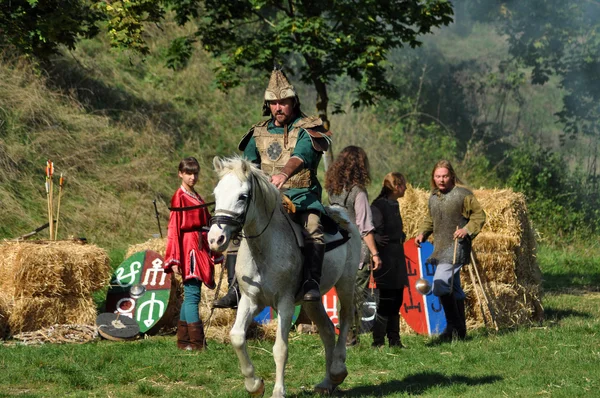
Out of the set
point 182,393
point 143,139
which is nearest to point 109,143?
point 143,139

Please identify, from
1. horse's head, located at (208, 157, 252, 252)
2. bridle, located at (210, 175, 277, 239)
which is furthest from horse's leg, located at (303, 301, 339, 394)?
horse's head, located at (208, 157, 252, 252)

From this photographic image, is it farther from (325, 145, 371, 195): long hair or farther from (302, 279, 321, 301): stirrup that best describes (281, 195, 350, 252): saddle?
(325, 145, 371, 195): long hair

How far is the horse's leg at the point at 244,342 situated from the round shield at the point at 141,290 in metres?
4.20

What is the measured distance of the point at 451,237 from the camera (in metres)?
11.3

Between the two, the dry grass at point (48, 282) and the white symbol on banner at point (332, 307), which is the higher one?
the dry grass at point (48, 282)

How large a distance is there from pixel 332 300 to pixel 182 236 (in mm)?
2546

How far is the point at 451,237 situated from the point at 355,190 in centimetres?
144

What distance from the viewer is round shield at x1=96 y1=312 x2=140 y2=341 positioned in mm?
11234

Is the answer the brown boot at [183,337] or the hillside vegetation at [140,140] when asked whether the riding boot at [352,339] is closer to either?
the brown boot at [183,337]

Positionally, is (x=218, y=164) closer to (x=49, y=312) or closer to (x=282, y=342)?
(x=282, y=342)

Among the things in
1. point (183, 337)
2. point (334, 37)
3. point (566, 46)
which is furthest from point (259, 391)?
point (566, 46)

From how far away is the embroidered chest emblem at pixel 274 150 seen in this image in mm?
8289

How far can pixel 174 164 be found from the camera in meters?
23.5

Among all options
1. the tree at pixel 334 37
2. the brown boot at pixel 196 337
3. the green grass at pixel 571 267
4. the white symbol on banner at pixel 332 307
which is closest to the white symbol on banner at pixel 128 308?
the brown boot at pixel 196 337
